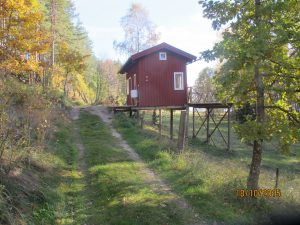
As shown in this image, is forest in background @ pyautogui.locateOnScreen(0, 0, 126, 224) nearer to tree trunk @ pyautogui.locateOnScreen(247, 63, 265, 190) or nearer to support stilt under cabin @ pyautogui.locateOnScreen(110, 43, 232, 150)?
tree trunk @ pyautogui.locateOnScreen(247, 63, 265, 190)

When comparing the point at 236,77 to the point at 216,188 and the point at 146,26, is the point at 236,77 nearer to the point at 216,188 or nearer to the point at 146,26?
the point at 216,188

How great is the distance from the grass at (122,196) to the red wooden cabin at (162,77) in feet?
32.9

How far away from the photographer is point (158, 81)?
25047 mm

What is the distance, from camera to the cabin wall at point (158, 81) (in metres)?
25.0

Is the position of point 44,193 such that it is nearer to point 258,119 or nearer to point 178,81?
point 258,119

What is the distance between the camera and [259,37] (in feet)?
30.2

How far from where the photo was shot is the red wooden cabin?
24.9m

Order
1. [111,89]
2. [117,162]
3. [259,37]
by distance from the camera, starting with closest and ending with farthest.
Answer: [259,37], [117,162], [111,89]

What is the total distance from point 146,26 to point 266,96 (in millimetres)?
29725

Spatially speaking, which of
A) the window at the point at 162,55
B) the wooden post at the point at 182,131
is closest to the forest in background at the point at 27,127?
the wooden post at the point at 182,131

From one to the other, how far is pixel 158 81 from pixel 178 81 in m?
1.44

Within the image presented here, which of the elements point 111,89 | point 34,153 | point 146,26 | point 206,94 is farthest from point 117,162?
point 111,89

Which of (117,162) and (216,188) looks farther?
(117,162)

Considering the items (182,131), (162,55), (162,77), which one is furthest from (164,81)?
(182,131)
